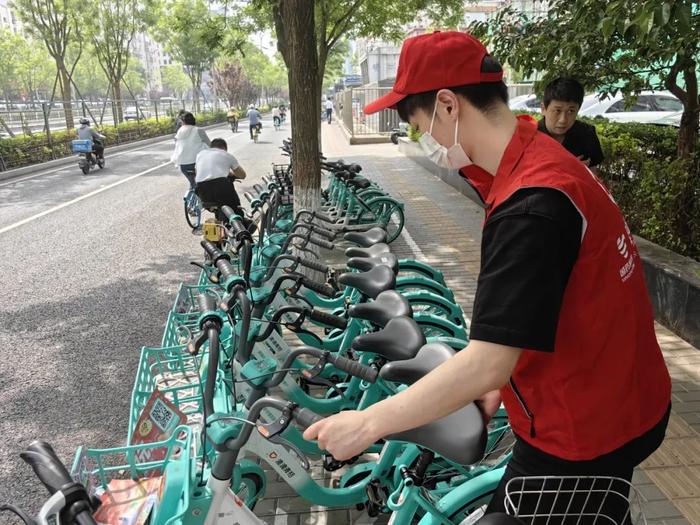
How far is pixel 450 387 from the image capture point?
1.12 metres

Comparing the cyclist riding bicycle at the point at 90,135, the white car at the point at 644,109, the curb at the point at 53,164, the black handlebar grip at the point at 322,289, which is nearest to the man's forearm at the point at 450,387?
the black handlebar grip at the point at 322,289

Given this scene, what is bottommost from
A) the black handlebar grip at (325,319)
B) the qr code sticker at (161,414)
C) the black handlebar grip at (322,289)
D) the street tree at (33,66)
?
the qr code sticker at (161,414)

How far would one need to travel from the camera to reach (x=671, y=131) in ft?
22.7

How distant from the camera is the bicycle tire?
98.7 inches

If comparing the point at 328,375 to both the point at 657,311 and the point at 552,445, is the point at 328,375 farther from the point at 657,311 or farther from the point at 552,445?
the point at 657,311

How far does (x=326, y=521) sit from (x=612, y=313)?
2.03 metres

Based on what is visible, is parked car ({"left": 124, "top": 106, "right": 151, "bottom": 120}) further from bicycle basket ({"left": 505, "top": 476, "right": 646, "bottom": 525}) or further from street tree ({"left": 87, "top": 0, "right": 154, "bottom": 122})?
bicycle basket ({"left": 505, "top": 476, "right": 646, "bottom": 525})

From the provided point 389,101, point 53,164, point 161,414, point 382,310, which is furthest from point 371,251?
point 53,164

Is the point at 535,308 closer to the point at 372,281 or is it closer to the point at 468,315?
the point at 372,281

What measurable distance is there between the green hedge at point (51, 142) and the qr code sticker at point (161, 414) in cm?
1514

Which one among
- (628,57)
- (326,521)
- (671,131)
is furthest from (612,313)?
(671,131)

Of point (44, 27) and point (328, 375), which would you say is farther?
point (44, 27)

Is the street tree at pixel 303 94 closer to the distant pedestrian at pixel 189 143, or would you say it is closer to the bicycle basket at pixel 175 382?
the bicycle basket at pixel 175 382

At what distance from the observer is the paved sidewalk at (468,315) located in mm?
2652
